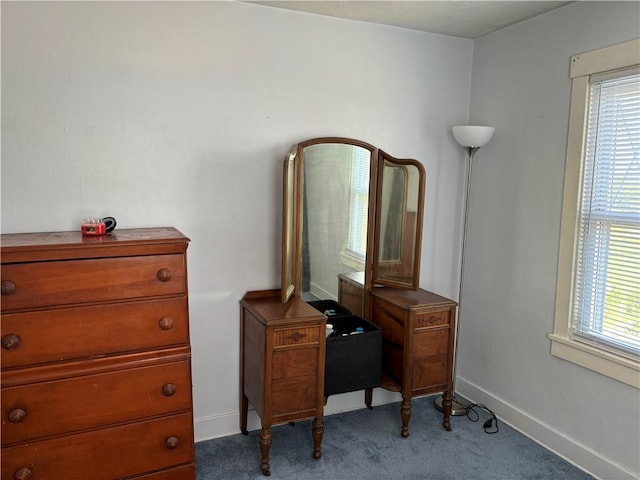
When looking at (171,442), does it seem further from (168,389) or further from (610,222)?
(610,222)

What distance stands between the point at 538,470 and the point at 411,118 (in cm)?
206

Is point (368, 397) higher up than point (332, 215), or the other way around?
point (332, 215)

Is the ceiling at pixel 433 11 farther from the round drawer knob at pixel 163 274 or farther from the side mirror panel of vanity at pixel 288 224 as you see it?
the round drawer knob at pixel 163 274

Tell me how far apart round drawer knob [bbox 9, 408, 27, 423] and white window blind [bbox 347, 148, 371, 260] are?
1.76m

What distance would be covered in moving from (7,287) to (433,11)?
239cm

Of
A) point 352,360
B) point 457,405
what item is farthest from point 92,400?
point 457,405

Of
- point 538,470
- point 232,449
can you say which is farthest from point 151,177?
point 538,470

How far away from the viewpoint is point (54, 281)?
1.94m

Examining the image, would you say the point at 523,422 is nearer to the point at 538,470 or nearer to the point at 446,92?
the point at 538,470

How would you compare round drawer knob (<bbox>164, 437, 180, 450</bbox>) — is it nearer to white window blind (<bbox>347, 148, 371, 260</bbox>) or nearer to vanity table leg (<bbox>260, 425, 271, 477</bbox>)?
vanity table leg (<bbox>260, 425, 271, 477</bbox>)

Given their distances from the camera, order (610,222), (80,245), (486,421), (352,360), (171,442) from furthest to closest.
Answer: (486,421)
(352,360)
(610,222)
(171,442)
(80,245)

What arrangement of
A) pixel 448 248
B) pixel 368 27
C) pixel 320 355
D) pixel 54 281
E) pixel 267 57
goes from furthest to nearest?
pixel 448 248 → pixel 368 27 → pixel 267 57 → pixel 320 355 → pixel 54 281

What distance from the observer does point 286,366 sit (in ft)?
7.96

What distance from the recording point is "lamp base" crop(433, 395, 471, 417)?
10.2 feet
